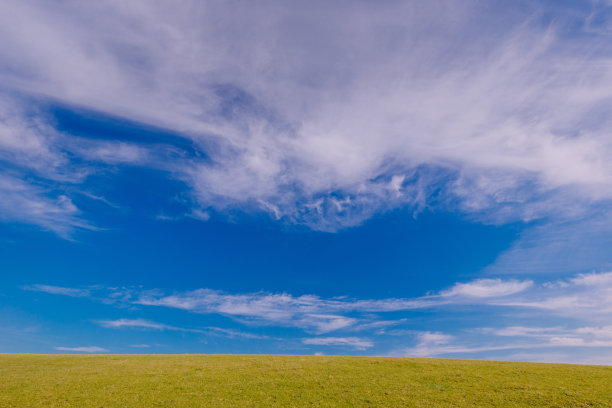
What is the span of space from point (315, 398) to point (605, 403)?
2239 centimetres

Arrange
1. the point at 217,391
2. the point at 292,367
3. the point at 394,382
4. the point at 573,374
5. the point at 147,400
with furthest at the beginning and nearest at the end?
the point at 292,367
the point at 573,374
the point at 394,382
the point at 217,391
the point at 147,400

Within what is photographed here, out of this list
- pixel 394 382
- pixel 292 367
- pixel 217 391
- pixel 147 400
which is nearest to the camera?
pixel 147 400

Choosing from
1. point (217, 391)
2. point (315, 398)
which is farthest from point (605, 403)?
point (217, 391)

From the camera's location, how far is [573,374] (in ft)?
112

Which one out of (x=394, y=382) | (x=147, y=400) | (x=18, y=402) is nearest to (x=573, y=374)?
(x=394, y=382)

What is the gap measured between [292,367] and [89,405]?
1965 centimetres

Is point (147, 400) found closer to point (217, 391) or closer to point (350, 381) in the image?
point (217, 391)

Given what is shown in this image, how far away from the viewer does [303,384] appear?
1214 inches

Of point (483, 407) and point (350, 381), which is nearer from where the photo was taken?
point (483, 407)

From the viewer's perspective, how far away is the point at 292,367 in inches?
1485

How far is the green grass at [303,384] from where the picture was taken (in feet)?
86.8

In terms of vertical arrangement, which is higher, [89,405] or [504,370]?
[504,370]

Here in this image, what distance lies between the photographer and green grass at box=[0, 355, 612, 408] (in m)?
26.5

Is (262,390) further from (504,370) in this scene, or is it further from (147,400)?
(504,370)
